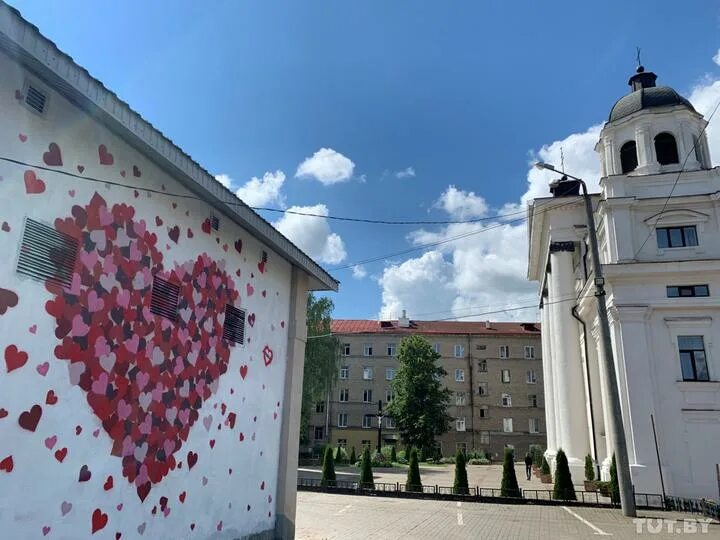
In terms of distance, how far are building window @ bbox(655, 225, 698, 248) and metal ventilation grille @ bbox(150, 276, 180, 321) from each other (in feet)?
72.2

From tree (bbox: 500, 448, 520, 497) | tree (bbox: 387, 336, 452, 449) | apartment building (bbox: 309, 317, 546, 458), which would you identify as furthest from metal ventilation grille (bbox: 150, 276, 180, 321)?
apartment building (bbox: 309, 317, 546, 458)

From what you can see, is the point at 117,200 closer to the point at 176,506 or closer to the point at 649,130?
the point at 176,506

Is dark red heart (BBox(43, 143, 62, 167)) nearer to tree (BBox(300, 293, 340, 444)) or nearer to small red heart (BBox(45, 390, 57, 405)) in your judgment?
small red heart (BBox(45, 390, 57, 405))

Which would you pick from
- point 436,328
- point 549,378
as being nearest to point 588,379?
point 549,378

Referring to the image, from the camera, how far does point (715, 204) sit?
2223 cm

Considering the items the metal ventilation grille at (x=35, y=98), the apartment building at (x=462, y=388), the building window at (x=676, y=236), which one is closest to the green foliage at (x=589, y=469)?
the building window at (x=676, y=236)

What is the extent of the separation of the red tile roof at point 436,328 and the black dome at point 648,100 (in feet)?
115

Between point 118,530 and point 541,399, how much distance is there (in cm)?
5631

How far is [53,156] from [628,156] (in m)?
29.1

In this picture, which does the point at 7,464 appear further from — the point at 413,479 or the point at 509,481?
the point at 413,479

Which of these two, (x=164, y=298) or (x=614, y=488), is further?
(x=614, y=488)

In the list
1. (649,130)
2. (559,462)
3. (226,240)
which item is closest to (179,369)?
(226,240)

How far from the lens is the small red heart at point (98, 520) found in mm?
5957

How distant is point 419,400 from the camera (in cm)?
4884
